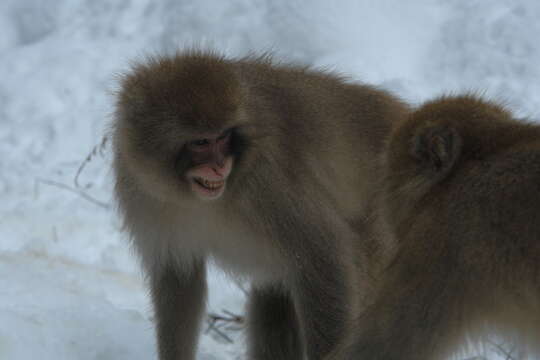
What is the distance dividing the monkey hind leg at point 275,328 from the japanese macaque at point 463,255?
1.36 m

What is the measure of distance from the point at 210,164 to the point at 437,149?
0.94 meters

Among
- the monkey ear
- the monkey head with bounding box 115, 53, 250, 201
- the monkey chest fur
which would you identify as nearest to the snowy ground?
the monkey chest fur

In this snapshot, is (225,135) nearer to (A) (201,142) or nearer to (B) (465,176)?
(A) (201,142)

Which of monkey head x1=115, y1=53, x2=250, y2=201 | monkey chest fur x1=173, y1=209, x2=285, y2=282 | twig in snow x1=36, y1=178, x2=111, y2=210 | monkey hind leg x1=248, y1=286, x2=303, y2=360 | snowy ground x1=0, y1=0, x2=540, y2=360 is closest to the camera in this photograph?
monkey head x1=115, y1=53, x2=250, y2=201

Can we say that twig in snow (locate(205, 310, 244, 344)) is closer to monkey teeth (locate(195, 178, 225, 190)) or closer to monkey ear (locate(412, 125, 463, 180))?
monkey teeth (locate(195, 178, 225, 190))

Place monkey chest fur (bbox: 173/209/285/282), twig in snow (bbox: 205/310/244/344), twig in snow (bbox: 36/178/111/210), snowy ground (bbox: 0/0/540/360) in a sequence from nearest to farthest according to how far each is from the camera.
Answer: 1. monkey chest fur (bbox: 173/209/285/282)
2. twig in snow (bbox: 205/310/244/344)
3. snowy ground (bbox: 0/0/540/360)
4. twig in snow (bbox: 36/178/111/210)

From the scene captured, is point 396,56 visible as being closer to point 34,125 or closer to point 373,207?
point 34,125

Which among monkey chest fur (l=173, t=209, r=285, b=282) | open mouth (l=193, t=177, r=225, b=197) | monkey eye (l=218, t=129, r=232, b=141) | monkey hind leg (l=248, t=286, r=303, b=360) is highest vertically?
monkey eye (l=218, t=129, r=232, b=141)

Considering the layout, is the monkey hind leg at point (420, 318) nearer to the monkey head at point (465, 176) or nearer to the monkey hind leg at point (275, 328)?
the monkey head at point (465, 176)

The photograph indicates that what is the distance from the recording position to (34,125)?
762 centimetres

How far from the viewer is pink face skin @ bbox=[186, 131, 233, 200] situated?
154 inches

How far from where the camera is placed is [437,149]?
11.6 ft

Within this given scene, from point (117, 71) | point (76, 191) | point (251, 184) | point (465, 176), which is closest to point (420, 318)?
point (465, 176)

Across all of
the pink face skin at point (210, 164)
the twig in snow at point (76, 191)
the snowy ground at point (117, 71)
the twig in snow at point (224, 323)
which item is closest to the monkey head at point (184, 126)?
the pink face skin at point (210, 164)
